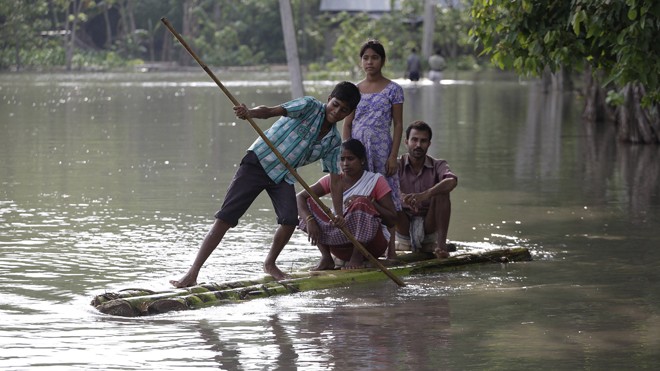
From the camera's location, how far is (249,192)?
27.3 ft

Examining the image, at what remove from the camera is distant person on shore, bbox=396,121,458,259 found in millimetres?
9188

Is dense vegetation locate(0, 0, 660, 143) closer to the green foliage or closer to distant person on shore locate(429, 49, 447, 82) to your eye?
distant person on shore locate(429, 49, 447, 82)

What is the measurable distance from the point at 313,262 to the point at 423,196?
0.94m

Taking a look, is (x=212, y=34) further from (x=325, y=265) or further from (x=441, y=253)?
(x=325, y=265)

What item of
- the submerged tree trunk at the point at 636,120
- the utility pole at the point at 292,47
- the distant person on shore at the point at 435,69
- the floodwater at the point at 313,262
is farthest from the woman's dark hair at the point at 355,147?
the distant person on shore at the point at 435,69

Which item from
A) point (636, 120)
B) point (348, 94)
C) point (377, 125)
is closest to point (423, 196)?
point (377, 125)

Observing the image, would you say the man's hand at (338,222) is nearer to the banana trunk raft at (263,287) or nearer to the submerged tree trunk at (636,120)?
the banana trunk raft at (263,287)

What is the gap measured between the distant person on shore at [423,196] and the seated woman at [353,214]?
35cm

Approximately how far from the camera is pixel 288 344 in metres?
6.83

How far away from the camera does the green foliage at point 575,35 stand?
968 cm

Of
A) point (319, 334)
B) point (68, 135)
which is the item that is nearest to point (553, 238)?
point (319, 334)

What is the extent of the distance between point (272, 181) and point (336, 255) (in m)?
0.93

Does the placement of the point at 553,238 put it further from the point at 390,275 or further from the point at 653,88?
the point at 390,275

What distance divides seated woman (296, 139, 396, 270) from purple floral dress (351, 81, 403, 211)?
14cm
